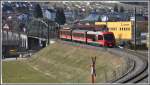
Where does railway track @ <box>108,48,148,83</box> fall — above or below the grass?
above

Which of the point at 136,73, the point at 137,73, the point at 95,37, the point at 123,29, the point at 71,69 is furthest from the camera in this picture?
the point at 123,29

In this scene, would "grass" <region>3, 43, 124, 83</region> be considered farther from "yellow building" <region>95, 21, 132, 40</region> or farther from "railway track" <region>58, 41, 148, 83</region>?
"yellow building" <region>95, 21, 132, 40</region>

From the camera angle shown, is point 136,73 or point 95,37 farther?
point 95,37

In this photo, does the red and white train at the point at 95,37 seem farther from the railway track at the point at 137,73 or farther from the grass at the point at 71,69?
the railway track at the point at 137,73

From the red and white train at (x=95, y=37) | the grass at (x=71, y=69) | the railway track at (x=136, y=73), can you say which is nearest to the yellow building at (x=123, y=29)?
the red and white train at (x=95, y=37)

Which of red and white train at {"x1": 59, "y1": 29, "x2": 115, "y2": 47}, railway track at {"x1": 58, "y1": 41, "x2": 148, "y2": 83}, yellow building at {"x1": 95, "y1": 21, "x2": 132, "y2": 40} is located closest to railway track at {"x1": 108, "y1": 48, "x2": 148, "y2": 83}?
railway track at {"x1": 58, "y1": 41, "x2": 148, "y2": 83}

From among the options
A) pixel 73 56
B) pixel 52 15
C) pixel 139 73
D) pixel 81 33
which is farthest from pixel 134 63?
pixel 52 15

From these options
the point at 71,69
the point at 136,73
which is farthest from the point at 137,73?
the point at 71,69

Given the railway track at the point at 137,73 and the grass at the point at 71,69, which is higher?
the railway track at the point at 137,73

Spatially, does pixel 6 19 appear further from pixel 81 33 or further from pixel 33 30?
pixel 81 33

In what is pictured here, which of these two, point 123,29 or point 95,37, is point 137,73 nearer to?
point 95,37

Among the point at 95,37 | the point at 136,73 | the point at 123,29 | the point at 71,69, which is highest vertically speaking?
the point at 95,37

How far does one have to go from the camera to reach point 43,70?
57.3m

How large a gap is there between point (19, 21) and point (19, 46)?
158 feet
